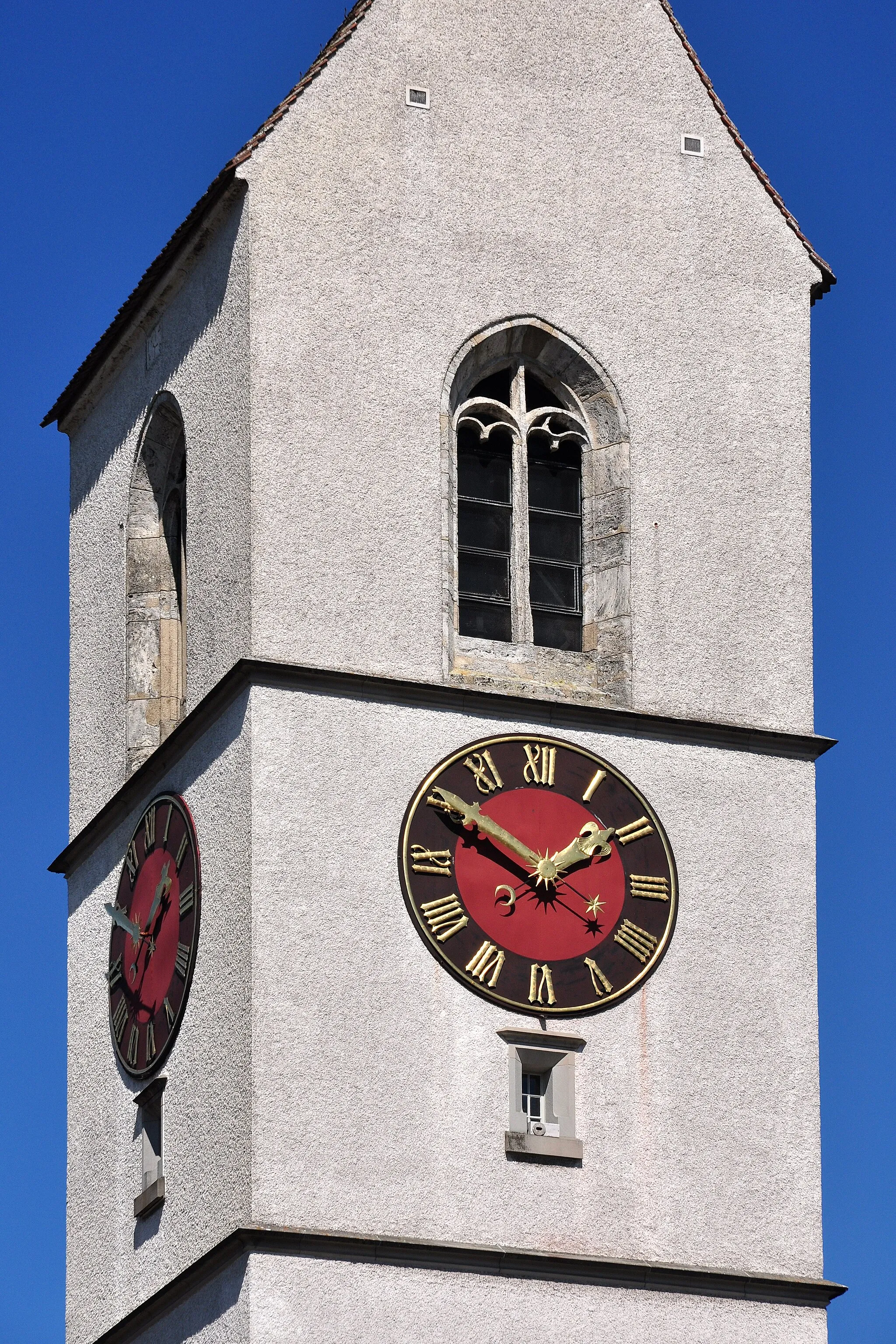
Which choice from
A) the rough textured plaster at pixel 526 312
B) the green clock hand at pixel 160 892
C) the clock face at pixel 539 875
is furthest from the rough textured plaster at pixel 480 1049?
the green clock hand at pixel 160 892

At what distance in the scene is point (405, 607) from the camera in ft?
120

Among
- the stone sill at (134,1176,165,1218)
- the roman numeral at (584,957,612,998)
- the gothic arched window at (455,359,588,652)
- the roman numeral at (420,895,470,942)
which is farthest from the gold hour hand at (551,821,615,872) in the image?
the stone sill at (134,1176,165,1218)

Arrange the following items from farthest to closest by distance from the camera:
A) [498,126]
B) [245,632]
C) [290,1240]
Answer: [498,126], [245,632], [290,1240]

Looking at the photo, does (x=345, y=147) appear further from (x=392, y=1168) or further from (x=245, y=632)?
(x=392, y=1168)

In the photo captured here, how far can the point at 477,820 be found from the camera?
1412 inches

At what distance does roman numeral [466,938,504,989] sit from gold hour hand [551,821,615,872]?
908 mm

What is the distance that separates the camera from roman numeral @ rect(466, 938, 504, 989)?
3541 cm

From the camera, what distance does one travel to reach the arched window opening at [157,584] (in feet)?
128

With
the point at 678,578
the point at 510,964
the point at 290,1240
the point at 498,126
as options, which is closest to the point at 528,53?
the point at 498,126

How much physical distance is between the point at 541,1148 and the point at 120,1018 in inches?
175

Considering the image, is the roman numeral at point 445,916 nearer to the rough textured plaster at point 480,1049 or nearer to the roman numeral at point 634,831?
the rough textured plaster at point 480,1049

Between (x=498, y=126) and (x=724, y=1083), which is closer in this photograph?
(x=724, y=1083)

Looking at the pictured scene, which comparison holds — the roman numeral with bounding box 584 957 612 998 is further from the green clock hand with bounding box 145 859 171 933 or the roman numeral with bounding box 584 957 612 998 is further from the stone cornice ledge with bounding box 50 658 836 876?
the green clock hand with bounding box 145 859 171 933

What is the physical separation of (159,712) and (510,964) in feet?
16.5
